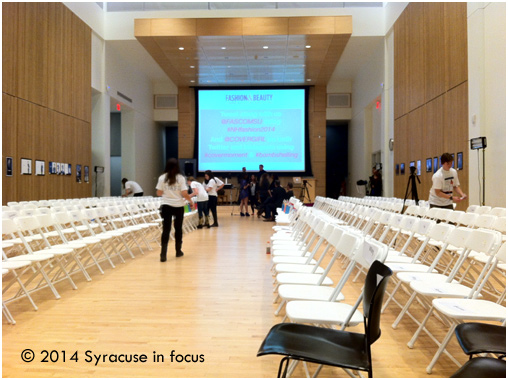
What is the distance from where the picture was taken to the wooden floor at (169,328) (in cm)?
250

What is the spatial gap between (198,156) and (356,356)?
16947 mm

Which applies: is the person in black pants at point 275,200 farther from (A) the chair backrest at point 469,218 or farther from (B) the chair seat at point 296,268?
(B) the chair seat at point 296,268

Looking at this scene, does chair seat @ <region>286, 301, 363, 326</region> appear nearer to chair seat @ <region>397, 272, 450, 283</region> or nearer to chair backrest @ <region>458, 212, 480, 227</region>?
chair seat @ <region>397, 272, 450, 283</region>

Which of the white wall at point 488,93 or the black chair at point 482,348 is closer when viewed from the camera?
the black chair at point 482,348

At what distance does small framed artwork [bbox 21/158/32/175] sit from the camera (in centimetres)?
980

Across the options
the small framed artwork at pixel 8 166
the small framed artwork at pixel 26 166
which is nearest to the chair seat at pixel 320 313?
the small framed artwork at pixel 8 166

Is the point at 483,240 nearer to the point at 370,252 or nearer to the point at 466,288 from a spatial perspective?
the point at 466,288

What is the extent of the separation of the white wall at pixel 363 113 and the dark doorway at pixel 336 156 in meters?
1.48

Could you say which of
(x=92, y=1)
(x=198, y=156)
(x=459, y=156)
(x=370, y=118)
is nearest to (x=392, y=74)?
(x=370, y=118)

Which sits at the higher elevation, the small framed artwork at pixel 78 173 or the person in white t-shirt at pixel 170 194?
the small framed artwork at pixel 78 173

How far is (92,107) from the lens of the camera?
48.0ft

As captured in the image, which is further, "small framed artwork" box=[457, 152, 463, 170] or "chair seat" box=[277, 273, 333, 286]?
"small framed artwork" box=[457, 152, 463, 170]

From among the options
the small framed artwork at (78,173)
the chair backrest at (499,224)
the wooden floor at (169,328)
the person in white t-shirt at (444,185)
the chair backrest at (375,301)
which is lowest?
the wooden floor at (169,328)

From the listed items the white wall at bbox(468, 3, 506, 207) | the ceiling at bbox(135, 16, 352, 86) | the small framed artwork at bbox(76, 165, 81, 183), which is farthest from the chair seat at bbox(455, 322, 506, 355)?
the small framed artwork at bbox(76, 165, 81, 183)
